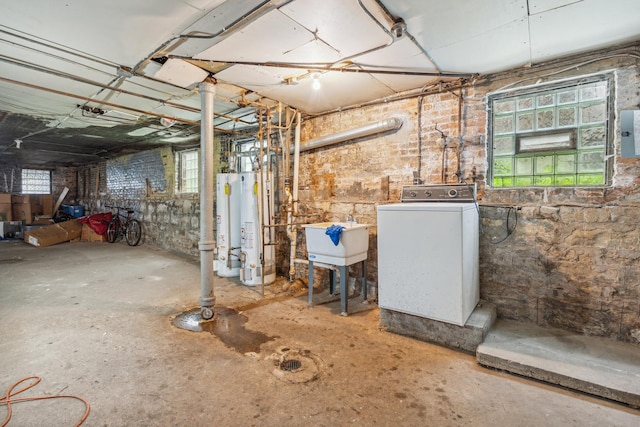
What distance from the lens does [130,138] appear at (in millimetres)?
6586

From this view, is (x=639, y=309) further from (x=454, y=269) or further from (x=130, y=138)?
(x=130, y=138)

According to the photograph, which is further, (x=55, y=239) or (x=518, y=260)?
(x=55, y=239)

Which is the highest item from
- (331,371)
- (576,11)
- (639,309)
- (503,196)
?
(576,11)

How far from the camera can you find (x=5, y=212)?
923 cm

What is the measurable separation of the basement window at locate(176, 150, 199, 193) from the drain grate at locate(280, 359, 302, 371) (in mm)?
5427

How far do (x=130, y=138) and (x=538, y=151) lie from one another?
7419mm

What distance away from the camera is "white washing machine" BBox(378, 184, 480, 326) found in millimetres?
2445

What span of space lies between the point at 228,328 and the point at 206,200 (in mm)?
1347

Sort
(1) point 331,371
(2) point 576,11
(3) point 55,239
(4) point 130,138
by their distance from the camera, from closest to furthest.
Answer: (2) point 576,11 < (1) point 331,371 < (4) point 130,138 < (3) point 55,239

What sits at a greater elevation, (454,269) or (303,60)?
(303,60)

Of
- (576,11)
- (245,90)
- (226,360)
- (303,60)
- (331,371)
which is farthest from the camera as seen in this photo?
(245,90)

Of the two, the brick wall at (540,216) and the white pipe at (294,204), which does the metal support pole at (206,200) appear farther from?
the brick wall at (540,216)

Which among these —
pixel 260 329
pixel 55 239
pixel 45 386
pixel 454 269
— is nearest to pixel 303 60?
pixel 454 269

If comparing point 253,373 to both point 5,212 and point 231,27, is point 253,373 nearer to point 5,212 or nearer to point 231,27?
point 231,27
